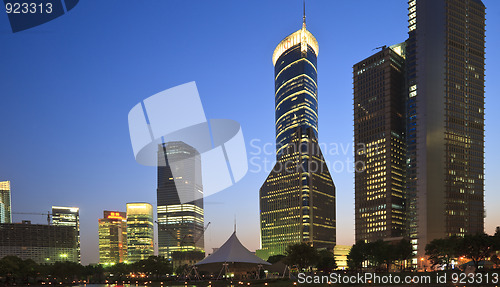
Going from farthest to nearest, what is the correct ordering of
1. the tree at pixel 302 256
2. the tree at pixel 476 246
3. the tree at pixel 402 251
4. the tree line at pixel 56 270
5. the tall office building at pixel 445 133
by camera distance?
the tall office building at pixel 445 133 → the tree at pixel 402 251 → the tree line at pixel 56 270 → the tree at pixel 302 256 → the tree at pixel 476 246

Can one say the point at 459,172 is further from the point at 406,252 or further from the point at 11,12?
the point at 11,12

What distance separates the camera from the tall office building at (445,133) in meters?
187

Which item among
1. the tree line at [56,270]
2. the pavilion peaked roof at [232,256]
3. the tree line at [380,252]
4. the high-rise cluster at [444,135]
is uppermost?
the high-rise cluster at [444,135]

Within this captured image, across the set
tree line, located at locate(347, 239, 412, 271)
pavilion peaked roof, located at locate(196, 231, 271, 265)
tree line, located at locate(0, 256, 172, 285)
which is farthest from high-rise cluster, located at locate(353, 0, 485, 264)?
pavilion peaked roof, located at locate(196, 231, 271, 265)

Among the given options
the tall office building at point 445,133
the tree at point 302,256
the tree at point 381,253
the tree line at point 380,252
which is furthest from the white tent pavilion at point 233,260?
the tall office building at point 445,133

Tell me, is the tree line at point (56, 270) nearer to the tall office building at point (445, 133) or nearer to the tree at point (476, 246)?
the tree at point (476, 246)

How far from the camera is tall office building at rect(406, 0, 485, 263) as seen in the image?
187 m

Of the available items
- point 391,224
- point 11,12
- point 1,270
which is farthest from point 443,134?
point 11,12

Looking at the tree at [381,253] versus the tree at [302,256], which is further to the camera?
the tree at [381,253]

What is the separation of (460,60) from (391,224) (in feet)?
259

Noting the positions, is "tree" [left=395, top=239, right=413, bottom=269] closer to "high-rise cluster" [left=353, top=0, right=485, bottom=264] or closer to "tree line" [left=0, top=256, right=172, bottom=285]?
"tree line" [left=0, top=256, right=172, bottom=285]

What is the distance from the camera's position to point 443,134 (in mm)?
191000

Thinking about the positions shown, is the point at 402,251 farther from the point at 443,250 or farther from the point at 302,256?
the point at 302,256

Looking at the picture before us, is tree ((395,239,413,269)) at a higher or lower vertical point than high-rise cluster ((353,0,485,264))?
lower
